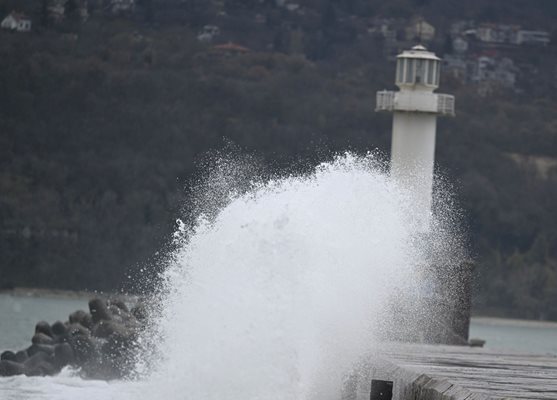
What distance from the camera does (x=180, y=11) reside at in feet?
282

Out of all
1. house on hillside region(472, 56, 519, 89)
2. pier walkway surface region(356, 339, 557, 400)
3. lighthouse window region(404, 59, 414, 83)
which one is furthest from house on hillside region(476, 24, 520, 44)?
pier walkway surface region(356, 339, 557, 400)

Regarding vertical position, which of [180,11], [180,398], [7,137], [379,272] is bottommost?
[180,398]

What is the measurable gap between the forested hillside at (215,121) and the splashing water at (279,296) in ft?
154

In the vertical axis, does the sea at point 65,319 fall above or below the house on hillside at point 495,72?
below

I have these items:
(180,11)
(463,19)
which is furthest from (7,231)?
(463,19)

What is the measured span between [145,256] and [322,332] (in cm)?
5150

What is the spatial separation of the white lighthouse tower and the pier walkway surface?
10.7 metres

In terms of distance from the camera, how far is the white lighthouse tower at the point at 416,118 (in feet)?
83.1

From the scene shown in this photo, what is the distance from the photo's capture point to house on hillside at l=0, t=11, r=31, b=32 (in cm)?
8419

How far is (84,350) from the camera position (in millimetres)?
26062

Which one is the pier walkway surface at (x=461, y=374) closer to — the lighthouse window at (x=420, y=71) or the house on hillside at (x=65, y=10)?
the lighthouse window at (x=420, y=71)

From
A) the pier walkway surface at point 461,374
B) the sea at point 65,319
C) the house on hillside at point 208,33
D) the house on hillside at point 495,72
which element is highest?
the house on hillside at point 208,33

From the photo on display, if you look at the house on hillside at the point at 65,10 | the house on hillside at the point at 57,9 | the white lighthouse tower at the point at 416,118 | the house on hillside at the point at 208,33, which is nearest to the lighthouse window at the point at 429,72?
the white lighthouse tower at the point at 416,118

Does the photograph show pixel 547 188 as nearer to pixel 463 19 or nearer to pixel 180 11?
pixel 463 19
